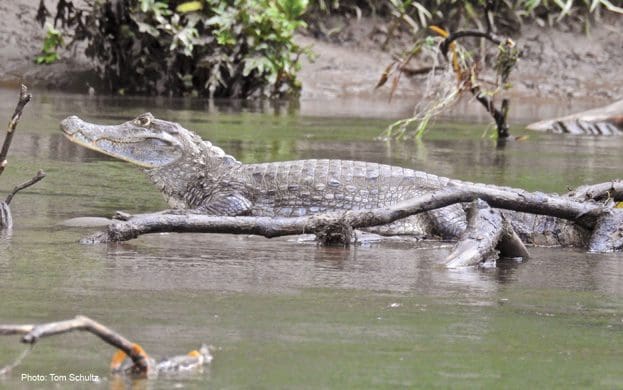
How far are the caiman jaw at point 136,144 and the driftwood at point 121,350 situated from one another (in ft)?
14.3

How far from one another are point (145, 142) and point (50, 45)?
1366 centimetres

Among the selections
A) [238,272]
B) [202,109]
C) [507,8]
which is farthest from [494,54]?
[238,272]

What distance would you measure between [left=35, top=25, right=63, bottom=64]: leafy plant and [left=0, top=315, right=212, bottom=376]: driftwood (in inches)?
708

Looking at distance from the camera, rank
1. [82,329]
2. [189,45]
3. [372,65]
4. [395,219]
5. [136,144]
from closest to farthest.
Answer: [82,329] < [395,219] < [136,144] < [189,45] < [372,65]

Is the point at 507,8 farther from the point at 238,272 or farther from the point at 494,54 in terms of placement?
the point at 238,272

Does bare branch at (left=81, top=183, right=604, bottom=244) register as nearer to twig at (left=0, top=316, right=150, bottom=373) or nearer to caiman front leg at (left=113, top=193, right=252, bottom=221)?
caiman front leg at (left=113, top=193, right=252, bottom=221)

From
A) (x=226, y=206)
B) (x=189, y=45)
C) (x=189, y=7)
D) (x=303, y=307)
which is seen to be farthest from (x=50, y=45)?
(x=303, y=307)

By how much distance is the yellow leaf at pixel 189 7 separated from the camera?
2072 cm

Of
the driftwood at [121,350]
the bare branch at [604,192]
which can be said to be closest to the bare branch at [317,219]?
the bare branch at [604,192]

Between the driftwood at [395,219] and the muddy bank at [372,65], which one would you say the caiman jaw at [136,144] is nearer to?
the driftwood at [395,219]

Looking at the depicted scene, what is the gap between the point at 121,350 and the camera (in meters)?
3.77

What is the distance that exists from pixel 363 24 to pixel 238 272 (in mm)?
20945

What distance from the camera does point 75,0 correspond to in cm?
2453

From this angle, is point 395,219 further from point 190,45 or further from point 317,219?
point 190,45
